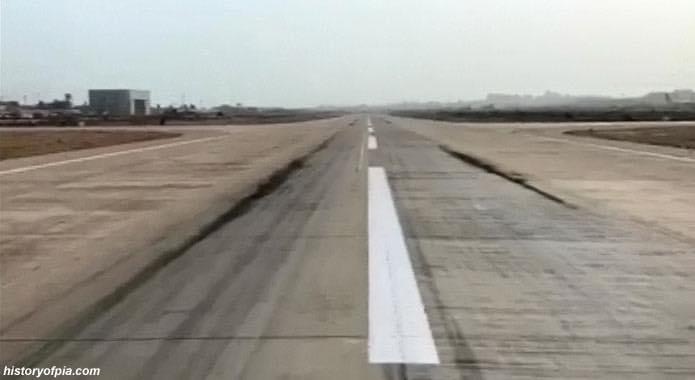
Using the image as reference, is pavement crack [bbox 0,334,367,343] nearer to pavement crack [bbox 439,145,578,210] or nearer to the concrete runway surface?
the concrete runway surface

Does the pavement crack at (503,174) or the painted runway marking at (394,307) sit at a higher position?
the painted runway marking at (394,307)

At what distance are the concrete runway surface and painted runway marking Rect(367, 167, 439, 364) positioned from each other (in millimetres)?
21

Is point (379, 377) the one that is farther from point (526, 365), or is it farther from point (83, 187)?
point (83, 187)

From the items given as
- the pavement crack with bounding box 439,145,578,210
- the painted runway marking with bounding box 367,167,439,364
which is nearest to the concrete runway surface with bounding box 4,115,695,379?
the painted runway marking with bounding box 367,167,439,364

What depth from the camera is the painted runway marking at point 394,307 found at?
6191 millimetres

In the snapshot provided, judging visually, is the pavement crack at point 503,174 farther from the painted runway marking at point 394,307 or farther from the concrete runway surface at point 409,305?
the painted runway marking at point 394,307

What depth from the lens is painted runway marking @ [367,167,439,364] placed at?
20.3 feet

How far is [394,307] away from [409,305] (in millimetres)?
165

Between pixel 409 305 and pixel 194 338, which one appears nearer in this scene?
pixel 194 338

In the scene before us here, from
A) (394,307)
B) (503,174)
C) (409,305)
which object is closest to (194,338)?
(394,307)

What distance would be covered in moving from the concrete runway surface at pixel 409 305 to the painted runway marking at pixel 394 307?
0.07 feet

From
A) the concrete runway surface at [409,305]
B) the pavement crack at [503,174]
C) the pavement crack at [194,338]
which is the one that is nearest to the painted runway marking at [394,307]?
the concrete runway surface at [409,305]

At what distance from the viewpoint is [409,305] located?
25.5ft

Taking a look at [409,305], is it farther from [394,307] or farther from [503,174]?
[503,174]
